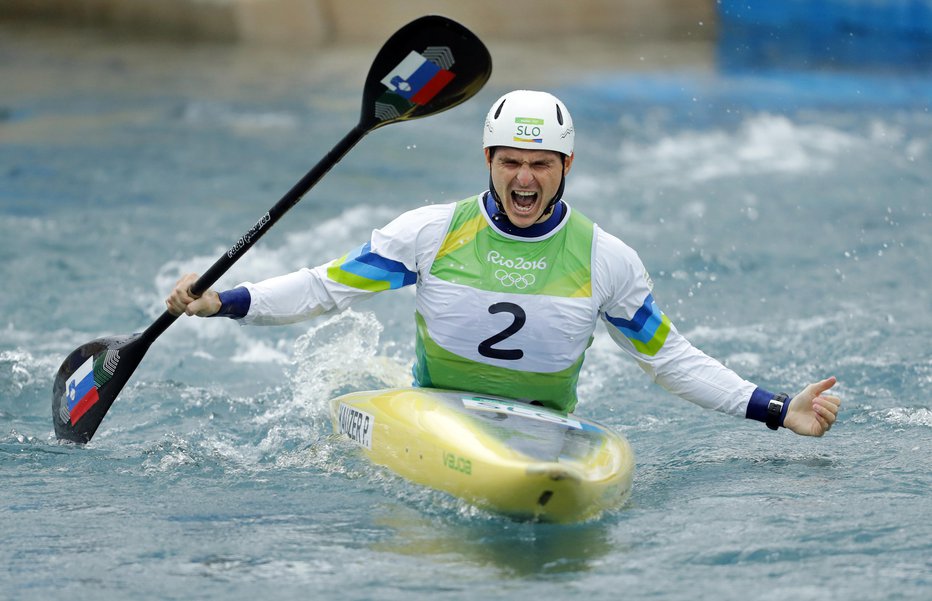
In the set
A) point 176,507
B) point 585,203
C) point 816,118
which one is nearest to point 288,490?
point 176,507

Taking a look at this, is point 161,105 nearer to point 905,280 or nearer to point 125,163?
point 125,163

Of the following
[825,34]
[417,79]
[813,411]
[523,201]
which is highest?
[825,34]

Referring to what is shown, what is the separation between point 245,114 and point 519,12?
3.99m

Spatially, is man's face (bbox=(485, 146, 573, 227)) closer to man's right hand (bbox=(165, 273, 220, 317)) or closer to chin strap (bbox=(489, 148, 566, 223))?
chin strap (bbox=(489, 148, 566, 223))

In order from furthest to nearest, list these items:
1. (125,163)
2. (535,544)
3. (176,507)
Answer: (125,163), (176,507), (535,544)

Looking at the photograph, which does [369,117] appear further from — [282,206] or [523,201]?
[523,201]

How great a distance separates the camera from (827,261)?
884 centimetres

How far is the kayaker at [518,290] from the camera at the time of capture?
4539 millimetres

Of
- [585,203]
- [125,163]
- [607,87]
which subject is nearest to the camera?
[585,203]

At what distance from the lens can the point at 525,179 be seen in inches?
177

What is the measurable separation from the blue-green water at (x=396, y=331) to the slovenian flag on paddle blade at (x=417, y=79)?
53.2 inches

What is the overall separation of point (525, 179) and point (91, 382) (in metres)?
2.02

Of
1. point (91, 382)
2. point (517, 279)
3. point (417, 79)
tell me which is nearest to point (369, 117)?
point (417, 79)

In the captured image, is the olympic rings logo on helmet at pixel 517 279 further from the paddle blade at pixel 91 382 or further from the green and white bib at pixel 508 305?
the paddle blade at pixel 91 382
